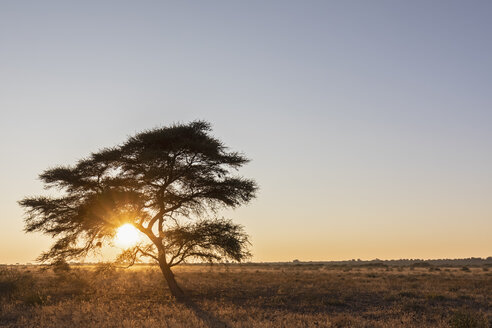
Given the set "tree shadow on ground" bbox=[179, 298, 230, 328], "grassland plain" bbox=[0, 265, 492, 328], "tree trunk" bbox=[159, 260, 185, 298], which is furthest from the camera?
"tree trunk" bbox=[159, 260, 185, 298]

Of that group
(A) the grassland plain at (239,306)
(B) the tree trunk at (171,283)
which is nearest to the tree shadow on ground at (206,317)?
(A) the grassland plain at (239,306)

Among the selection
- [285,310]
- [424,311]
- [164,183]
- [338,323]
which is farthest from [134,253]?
[424,311]

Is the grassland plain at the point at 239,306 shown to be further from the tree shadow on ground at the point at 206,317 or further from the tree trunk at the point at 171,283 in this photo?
the tree trunk at the point at 171,283

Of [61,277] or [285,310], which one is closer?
[285,310]

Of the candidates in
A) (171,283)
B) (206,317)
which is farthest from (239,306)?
(171,283)

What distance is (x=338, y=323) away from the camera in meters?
17.7

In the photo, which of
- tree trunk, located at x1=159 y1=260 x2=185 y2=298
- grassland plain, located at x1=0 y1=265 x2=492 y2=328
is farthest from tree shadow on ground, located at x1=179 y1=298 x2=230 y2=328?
tree trunk, located at x1=159 y1=260 x2=185 y2=298

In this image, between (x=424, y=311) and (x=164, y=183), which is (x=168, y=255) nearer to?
(x=164, y=183)

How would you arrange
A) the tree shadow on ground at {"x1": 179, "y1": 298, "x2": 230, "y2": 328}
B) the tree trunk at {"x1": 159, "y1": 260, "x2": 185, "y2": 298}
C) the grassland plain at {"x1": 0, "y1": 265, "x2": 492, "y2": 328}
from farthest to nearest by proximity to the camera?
the tree trunk at {"x1": 159, "y1": 260, "x2": 185, "y2": 298} < the grassland plain at {"x1": 0, "y1": 265, "x2": 492, "y2": 328} < the tree shadow on ground at {"x1": 179, "y1": 298, "x2": 230, "y2": 328}

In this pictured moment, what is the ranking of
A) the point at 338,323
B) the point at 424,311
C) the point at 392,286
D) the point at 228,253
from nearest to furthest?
the point at 338,323 < the point at 424,311 < the point at 228,253 < the point at 392,286

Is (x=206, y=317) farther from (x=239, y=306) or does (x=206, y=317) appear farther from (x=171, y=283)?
(x=171, y=283)

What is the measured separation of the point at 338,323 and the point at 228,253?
9.53 metres

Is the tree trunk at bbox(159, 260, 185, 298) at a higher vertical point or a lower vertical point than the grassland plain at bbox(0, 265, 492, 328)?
higher

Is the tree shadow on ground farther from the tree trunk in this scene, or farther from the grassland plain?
the tree trunk
